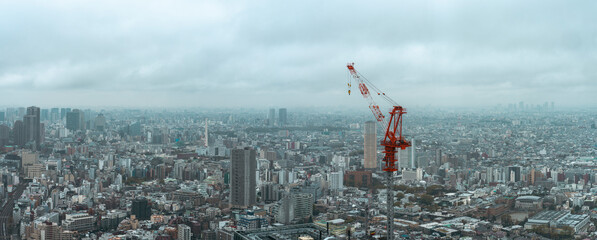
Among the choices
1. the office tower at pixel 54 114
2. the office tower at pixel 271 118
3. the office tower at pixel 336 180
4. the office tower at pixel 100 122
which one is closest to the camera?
the office tower at pixel 336 180

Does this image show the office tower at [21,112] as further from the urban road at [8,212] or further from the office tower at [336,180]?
the office tower at [336,180]

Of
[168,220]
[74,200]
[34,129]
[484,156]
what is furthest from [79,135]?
[484,156]

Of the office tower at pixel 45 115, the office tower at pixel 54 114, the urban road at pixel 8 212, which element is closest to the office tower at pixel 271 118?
the office tower at pixel 54 114

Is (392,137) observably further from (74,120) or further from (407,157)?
(74,120)

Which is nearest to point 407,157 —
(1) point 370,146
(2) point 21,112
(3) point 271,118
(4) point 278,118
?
(1) point 370,146

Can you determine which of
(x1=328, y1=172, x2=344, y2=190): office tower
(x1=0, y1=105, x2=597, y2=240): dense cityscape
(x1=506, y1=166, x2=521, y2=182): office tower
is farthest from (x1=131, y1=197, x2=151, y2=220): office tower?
(x1=506, y1=166, x2=521, y2=182): office tower

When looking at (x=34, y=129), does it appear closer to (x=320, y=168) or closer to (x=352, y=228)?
(x=320, y=168)
